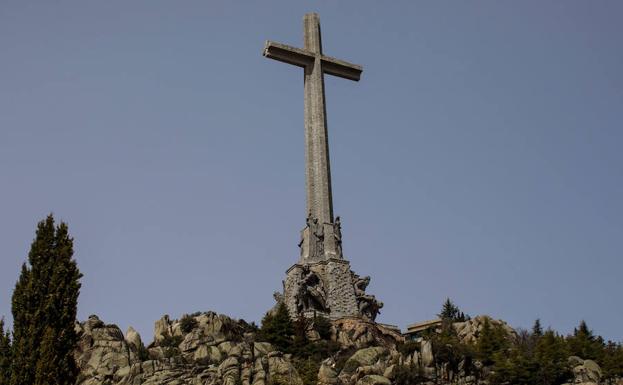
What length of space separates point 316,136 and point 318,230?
6077mm

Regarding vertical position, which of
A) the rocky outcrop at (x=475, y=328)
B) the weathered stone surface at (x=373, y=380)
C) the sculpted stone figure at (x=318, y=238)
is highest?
the sculpted stone figure at (x=318, y=238)

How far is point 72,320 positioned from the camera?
1234 inches

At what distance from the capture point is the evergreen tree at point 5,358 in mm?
30016

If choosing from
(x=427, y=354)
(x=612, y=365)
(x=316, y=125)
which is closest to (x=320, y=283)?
(x=427, y=354)

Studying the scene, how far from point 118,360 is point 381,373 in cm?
1222

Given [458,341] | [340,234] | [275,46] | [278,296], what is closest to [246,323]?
[278,296]

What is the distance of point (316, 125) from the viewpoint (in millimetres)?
56531

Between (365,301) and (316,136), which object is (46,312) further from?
(316,136)

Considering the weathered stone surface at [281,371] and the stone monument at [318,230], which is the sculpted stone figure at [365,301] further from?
the weathered stone surface at [281,371]

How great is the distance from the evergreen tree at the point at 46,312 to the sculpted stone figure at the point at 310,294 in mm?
19844

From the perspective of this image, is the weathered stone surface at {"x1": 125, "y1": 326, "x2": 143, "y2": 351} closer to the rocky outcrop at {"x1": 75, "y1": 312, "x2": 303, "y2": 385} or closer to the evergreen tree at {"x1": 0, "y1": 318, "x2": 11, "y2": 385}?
the rocky outcrop at {"x1": 75, "y1": 312, "x2": 303, "y2": 385}

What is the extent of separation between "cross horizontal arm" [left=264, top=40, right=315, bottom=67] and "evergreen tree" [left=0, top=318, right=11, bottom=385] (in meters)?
29.9

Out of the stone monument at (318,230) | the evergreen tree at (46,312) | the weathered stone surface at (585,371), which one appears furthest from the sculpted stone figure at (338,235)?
the evergreen tree at (46,312)

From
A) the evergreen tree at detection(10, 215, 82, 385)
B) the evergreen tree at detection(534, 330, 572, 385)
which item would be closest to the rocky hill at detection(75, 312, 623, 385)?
the evergreen tree at detection(534, 330, 572, 385)
